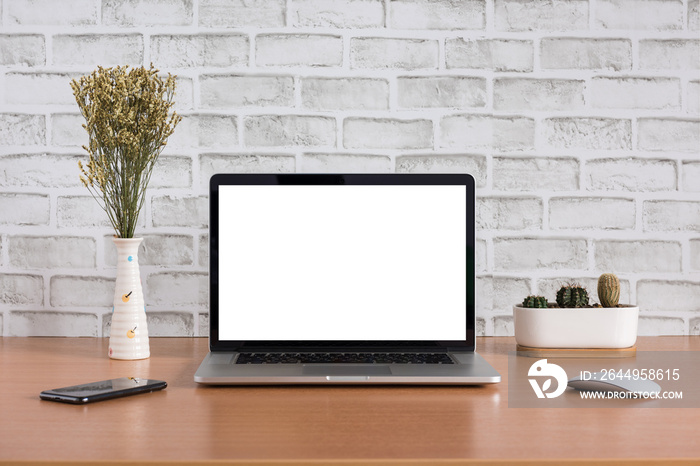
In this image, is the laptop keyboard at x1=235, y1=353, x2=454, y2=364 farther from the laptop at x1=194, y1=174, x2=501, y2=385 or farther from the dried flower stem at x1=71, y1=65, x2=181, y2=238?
the dried flower stem at x1=71, y1=65, x2=181, y2=238

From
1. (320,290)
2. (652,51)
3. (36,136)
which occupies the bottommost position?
(320,290)

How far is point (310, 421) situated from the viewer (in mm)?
828

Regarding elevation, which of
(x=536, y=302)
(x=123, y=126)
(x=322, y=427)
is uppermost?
(x=123, y=126)

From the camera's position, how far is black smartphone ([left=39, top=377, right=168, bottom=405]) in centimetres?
90

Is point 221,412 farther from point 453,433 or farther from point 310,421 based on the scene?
point 453,433

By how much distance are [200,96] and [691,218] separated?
1.13 meters

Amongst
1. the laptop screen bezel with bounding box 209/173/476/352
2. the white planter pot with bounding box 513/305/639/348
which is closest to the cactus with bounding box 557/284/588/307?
the white planter pot with bounding box 513/305/639/348

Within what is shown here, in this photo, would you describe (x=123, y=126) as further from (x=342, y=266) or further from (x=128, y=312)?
(x=342, y=266)

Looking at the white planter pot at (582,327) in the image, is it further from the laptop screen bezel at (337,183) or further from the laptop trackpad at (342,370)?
the laptop trackpad at (342,370)

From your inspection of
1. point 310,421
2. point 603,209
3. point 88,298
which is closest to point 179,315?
point 88,298

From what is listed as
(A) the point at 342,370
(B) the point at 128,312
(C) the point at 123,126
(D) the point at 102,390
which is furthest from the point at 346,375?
(C) the point at 123,126

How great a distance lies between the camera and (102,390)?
93 centimetres

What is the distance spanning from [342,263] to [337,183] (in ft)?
0.47

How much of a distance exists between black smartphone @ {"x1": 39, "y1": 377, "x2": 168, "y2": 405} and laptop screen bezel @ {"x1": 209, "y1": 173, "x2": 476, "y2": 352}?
204 mm
